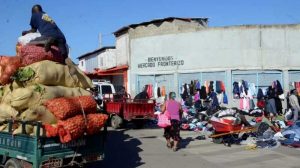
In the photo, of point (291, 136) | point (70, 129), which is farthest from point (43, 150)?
point (291, 136)

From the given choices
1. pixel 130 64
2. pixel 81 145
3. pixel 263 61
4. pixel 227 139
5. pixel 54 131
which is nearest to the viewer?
pixel 54 131

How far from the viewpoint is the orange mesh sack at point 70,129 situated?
7.97m

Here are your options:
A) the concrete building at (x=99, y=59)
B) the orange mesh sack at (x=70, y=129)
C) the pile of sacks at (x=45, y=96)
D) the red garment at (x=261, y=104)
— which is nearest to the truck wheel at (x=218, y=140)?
the pile of sacks at (x=45, y=96)

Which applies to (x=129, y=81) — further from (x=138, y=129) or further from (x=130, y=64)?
(x=138, y=129)

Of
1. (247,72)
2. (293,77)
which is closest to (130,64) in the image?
(247,72)

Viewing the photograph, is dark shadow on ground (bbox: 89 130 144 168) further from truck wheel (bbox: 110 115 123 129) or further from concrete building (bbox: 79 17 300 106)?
concrete building (bbox: 79 17 300 106)

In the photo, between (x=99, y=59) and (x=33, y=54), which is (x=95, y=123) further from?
(x=99, y=59)

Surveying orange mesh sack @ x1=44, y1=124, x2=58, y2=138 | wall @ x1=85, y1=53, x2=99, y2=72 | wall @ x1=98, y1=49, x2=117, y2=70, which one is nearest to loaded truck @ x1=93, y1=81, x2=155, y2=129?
orange mesh sack @ x1=44, y1=124, x2=58, y2=138

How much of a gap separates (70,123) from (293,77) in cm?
1831

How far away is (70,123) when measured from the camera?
802 centimetres

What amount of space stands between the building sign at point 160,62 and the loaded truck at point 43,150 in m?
16.8

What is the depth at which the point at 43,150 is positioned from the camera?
7816mm

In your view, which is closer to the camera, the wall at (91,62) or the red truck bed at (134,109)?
the red truck bed at (134,109)

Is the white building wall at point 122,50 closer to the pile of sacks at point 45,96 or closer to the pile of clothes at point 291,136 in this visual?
the pile of clothes at point 291,136
